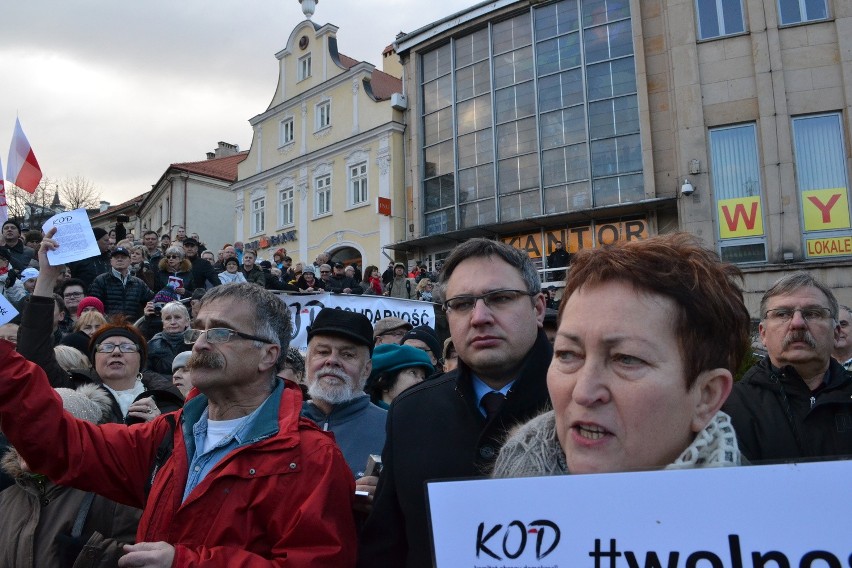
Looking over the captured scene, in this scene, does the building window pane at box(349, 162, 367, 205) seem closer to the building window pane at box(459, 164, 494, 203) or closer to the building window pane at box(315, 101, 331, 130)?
the building window pane at box(315, 101, 331, 130)

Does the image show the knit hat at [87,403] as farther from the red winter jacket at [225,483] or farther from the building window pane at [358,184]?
the building window pane at [358,184]

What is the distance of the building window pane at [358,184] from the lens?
85.1ft

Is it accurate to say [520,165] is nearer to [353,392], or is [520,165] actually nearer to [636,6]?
[636,6]

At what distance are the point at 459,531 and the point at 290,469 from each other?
108 centimetres

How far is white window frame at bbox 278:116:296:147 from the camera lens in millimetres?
29609

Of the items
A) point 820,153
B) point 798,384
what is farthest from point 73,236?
point 820,153

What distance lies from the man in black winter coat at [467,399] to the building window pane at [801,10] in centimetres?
1898

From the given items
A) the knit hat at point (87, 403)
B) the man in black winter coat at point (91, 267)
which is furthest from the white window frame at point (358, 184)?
the knit hat at point (87, 403)

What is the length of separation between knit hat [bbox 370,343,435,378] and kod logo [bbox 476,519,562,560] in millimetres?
3313

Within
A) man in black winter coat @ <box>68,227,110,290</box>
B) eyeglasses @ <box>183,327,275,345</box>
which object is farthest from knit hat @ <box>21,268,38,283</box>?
eyeglasses @ <box>183,327,275,345</box>

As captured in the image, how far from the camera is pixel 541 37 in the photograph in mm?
20969

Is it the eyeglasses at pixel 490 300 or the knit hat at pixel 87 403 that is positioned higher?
the eyeglasses at pixel 490 300

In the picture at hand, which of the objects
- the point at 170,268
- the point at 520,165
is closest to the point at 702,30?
the point at 520,165

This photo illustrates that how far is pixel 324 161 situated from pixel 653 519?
27.4 metres
